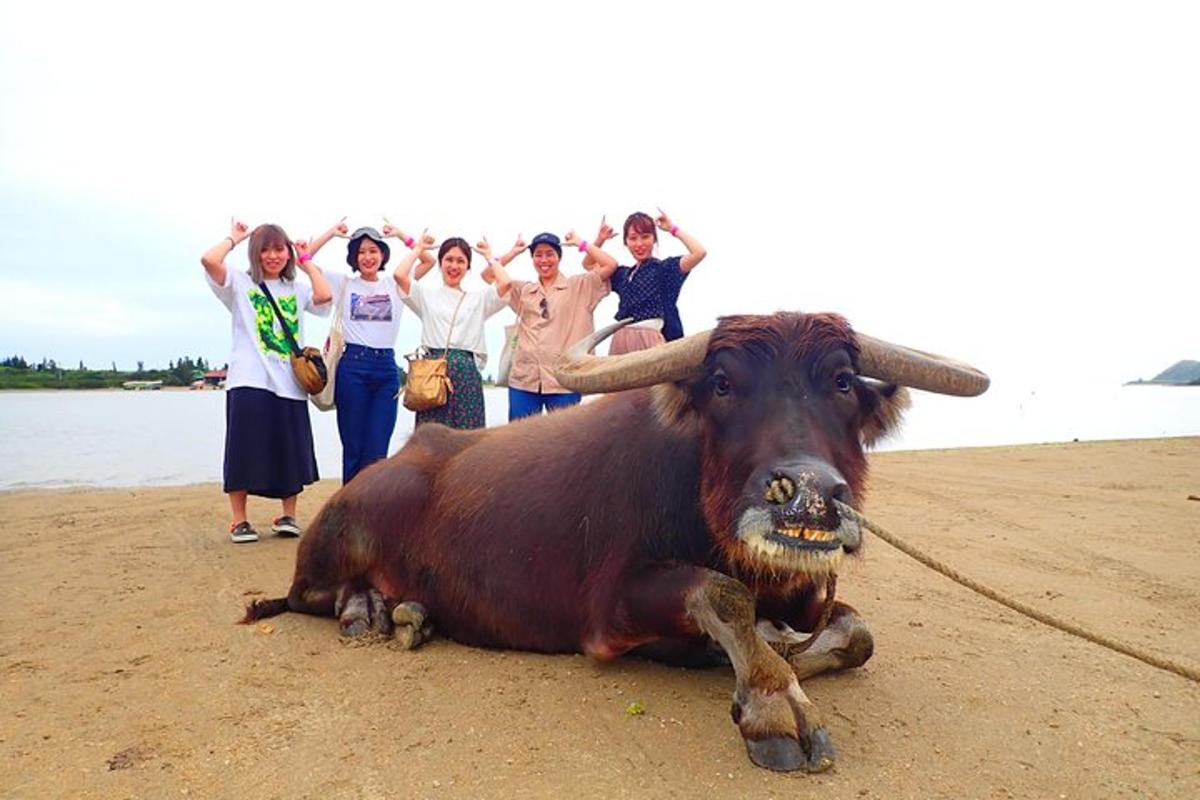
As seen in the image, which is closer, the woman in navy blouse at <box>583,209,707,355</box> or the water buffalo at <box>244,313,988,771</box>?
the water buffalo at <box>244,313,988,771</box>

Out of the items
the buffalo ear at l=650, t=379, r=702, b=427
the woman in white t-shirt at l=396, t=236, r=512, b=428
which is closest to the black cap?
the woman in white t-shirt at l=396, t=236, r=512, b=428

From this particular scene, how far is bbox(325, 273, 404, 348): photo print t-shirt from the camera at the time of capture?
5664mm

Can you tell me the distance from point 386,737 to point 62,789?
3.02ft

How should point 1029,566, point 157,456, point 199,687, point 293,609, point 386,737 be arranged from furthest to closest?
point 157,456, point 1029,566, point 293,609, point 199,687, point 386,737

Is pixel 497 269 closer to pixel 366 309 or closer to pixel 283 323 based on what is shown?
pixel 366 309

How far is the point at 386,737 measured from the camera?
2537 mm

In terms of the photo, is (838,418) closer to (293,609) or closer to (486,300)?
(293,609)

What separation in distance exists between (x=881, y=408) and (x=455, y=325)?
3.57 m

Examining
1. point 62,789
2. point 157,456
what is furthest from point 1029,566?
point 157,456

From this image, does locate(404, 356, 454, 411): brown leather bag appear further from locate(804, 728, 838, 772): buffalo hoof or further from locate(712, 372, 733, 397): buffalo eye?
locate(804, 728, 838, 772): buffalo hoof

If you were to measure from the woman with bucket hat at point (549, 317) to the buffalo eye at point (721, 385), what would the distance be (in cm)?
293

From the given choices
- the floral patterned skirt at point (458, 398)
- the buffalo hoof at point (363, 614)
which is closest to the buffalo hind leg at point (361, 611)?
→ the buffalo hoof at point (363, 614)

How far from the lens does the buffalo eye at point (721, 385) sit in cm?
264

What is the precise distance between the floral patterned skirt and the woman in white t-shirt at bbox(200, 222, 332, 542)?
0.98 metres
